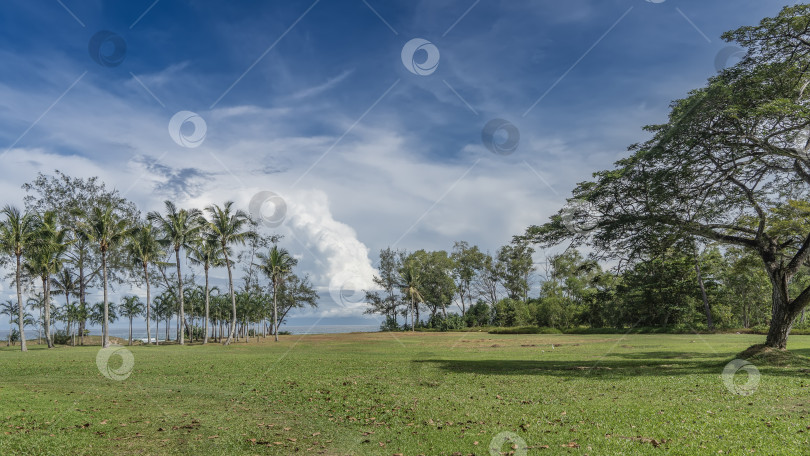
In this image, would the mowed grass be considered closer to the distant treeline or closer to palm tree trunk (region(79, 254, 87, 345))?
the distant treeline

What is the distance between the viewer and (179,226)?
53594 mm

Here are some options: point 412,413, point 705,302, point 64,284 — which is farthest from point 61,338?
point 705,302

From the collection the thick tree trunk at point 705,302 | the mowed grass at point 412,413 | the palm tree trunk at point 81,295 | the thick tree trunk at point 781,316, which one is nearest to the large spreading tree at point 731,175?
the thick tree trunk at point 781,316

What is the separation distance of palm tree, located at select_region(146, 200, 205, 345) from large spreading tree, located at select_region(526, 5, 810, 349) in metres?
42.5

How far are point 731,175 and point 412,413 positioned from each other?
19.6m

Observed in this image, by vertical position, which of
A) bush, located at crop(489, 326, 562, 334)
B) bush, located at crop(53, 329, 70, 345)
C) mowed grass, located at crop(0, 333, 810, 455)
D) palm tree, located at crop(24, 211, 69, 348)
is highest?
palm tree, located at crop(24, 211, 69, 348)

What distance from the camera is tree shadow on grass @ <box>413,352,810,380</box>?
62.1ft

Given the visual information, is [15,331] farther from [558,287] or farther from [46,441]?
[558,287]

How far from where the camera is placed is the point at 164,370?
77.4ft

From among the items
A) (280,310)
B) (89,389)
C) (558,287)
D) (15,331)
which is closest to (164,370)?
(89,389)

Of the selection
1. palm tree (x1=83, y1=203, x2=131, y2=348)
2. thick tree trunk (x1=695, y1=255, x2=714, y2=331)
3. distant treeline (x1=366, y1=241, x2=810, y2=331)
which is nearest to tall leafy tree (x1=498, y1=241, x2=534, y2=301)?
distant treeline (x1=366, y1=241, x2=810, y2=331)

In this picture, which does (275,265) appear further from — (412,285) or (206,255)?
(412,285)

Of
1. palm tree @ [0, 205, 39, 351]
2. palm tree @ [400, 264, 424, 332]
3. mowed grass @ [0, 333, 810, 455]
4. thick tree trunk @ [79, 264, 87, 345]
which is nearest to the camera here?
mowed grass @ [0, 333, 810, 455]

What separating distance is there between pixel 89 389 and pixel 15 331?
6487cm
